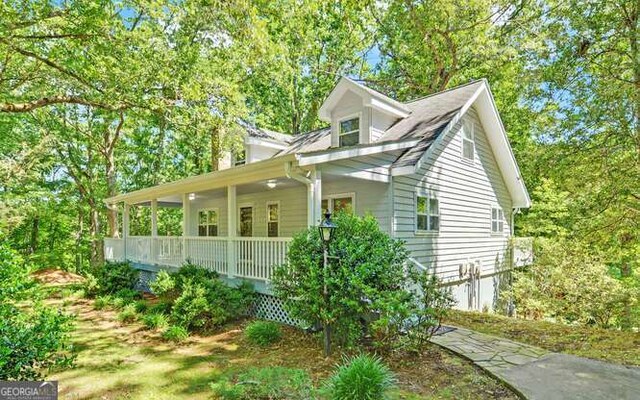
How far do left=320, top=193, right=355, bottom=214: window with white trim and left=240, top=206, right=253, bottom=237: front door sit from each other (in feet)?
13.9

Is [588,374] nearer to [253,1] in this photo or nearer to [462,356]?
[462,356]

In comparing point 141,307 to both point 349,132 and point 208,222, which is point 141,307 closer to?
point 208,222

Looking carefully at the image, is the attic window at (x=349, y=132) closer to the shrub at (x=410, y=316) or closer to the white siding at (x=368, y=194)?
the white siding at (x=368, y=194)

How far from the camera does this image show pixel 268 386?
4.23m

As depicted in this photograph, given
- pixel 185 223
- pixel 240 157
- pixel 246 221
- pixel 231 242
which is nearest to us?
pixel 231 242

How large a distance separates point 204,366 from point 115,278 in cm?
752

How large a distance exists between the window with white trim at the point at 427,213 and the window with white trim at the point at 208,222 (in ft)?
29.6

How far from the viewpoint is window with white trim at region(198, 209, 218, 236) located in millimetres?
15289

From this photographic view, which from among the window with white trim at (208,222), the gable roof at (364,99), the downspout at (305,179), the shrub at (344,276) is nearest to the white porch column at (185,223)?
the window with white trim at (208,222)

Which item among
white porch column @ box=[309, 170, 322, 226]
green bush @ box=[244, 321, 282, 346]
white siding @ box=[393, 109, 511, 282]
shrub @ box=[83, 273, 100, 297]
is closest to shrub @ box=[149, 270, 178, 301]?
green bush @ box=[244, 321, 282, 346]

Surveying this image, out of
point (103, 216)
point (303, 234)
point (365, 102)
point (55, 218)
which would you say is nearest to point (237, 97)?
point (365, 102)

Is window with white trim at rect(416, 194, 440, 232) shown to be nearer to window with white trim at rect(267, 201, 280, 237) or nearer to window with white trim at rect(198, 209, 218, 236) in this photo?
window with white trim at rect(267, 201, 280, 237)

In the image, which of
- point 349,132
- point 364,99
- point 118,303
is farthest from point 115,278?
point 364,99

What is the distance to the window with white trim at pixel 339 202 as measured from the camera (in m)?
9.28
